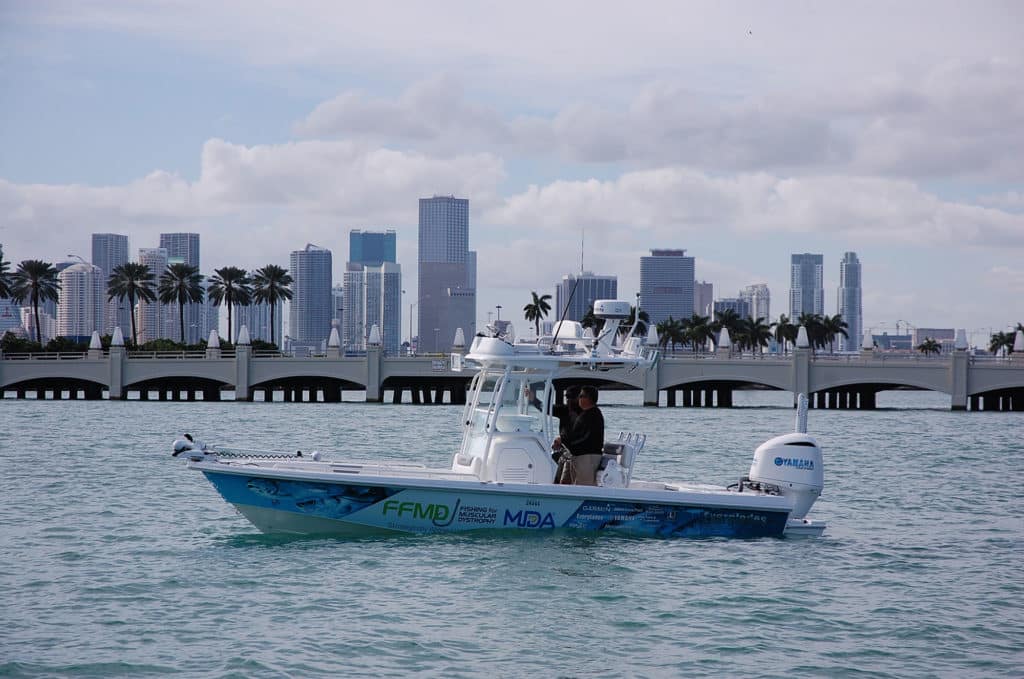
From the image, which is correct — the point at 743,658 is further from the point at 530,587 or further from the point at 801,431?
the point at 801,431

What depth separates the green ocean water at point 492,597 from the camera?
42.3 ft

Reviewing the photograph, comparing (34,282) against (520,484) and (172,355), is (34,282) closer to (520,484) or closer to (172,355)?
(172,355)

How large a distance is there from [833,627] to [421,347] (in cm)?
13952

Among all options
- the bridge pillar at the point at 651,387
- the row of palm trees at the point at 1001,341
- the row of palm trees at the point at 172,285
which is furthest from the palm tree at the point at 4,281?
the row of palm trees at the point at 1001,341

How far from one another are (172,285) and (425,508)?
100704 millimetres

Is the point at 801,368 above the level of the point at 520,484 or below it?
above

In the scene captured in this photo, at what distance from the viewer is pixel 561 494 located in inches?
723

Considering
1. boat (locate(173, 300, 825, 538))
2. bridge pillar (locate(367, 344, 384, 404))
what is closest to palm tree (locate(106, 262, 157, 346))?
bridge pillar (locate(367, 344, 384, 404))

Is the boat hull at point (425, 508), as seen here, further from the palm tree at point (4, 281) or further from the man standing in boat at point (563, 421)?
the palm tree at point (4, 281)

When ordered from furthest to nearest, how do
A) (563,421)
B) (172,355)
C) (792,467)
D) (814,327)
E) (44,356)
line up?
1. (814,327)
2. (172,355)
3. (44,356)
4. (563,421)
5. (792,467)

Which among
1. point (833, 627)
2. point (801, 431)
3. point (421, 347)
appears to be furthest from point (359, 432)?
point (421, 347)

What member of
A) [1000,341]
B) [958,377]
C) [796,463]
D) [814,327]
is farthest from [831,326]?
[796,463]

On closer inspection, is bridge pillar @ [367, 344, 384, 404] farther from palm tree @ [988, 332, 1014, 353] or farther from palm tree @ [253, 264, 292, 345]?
palm tree @ [988, 332, 1014, 353]

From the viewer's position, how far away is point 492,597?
15547mm
